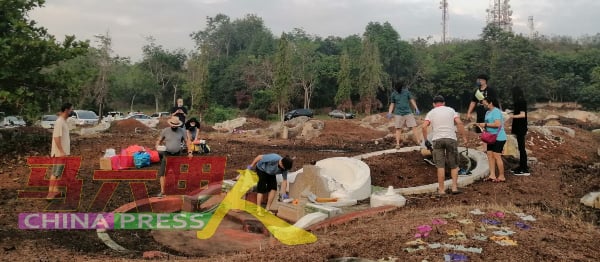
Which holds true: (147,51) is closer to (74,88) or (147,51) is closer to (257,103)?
(257,103)

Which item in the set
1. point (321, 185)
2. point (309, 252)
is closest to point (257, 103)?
point (321, 185)

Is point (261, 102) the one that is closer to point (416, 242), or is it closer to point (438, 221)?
point (438, 221)

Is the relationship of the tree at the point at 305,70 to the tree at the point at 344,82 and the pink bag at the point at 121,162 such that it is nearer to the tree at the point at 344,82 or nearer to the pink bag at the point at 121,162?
the tree at the point at 344,82

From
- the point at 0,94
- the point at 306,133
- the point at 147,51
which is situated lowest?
the point at 306,133

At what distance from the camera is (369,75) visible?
47625mm

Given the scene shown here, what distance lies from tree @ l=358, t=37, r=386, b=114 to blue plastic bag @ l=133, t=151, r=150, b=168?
37.5 metres

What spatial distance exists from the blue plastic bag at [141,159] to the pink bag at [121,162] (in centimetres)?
10

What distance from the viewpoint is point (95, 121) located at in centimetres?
3047

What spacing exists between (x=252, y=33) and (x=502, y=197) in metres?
73.7

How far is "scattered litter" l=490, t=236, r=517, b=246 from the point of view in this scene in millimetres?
4742

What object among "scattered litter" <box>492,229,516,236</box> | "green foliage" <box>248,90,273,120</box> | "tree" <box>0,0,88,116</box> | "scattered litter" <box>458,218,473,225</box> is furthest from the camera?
"green foliage" <box>248,90,273,120</box>

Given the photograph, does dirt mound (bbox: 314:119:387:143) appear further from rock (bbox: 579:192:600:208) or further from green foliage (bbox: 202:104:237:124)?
green foliage (bbox: 202:104:237:124)

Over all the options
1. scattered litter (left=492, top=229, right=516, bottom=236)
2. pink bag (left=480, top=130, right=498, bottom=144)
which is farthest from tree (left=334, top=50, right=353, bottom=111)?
scattered litter (left=492, top=229, right=516, bottom=236)

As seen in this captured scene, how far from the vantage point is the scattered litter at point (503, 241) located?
4.74m
